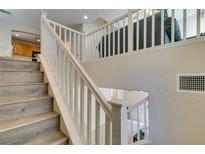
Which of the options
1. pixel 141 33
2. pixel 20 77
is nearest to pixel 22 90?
pixel 20 77

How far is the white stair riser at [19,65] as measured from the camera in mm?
2099

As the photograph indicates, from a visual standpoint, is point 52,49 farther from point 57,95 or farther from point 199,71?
point 199,71

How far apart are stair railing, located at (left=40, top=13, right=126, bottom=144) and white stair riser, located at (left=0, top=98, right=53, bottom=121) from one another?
0.15 m

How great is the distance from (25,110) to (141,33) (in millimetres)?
2046

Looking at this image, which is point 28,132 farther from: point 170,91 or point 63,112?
point 170,91

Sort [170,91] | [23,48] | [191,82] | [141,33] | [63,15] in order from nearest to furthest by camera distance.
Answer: [191,82], [170,91], [141,33], [63,15], [23,48]

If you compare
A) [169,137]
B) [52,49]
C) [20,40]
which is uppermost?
[20,40]

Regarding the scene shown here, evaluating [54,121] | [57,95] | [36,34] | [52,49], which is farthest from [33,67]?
[36,34]

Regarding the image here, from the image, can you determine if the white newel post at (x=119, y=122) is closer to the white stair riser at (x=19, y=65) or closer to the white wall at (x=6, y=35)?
the white stair riser at (x=19, y=65)

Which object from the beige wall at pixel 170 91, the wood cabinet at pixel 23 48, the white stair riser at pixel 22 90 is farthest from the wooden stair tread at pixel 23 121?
the wood cabinet at pixel 23 48

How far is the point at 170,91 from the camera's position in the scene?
6.19 feet

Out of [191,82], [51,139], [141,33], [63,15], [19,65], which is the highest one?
[63,15]
